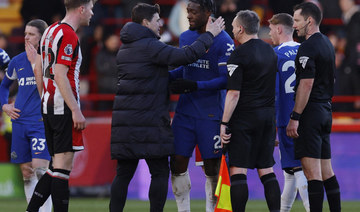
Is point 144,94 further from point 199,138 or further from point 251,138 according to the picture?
point 251,138

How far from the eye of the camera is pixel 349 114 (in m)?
12.8

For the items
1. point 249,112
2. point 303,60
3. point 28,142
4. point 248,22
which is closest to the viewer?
point 249,112

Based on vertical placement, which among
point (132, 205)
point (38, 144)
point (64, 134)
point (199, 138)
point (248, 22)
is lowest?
point (132, 205)

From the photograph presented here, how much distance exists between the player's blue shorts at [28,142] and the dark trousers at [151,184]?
4.73 ft

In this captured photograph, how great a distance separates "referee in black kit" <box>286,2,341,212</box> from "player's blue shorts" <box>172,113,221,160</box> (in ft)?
2.54

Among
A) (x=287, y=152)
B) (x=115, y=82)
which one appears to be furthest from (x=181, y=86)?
(x=115, y=82)

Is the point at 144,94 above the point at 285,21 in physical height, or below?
below

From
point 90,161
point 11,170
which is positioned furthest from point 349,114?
point 11,170

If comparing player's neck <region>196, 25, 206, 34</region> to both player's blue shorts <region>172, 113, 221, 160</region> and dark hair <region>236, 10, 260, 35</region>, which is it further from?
player's blue shorts <region>172, 113, 221, 160</region>

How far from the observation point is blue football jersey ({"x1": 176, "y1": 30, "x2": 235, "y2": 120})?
721 cm

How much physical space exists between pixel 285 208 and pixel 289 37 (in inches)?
79.4

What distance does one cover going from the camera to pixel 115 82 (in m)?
13.6

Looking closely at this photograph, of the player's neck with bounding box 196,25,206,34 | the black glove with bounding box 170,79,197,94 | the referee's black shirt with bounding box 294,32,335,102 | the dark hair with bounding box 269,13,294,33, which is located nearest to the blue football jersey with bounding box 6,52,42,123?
the black glove with bounding box 170,79,197,94

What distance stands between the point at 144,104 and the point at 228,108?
83cm
